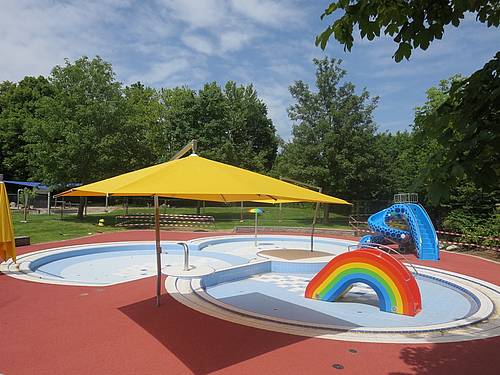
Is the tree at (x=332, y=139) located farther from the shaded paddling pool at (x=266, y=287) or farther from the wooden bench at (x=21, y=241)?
the wooden bench at (x=21, y=241)

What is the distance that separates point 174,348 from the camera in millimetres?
6164

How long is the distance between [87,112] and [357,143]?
63.9 ft

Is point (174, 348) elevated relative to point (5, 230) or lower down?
lower down

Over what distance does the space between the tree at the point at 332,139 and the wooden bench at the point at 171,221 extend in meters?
7.45

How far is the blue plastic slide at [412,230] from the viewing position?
1653 centimetres

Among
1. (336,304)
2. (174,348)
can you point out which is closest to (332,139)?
(336,304)

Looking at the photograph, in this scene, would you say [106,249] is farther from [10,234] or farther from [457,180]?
[457,180]

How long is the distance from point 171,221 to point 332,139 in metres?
13.2

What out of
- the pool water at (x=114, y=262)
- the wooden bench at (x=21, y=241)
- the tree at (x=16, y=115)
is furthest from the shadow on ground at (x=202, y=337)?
the tree at (x=16, y=115)

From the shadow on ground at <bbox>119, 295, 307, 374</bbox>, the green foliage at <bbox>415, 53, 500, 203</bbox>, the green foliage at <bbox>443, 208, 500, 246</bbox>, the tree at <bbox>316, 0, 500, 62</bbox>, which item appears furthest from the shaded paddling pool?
the green foliage at <bbox>443, 208, 500, 246</bbox>

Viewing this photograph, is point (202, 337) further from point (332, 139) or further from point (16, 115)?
point (16, 115)

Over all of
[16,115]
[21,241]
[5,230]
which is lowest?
[21,241]

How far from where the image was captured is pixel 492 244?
1877 centimetres

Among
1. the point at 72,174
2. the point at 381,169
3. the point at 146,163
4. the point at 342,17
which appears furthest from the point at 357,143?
the point at 342,17
